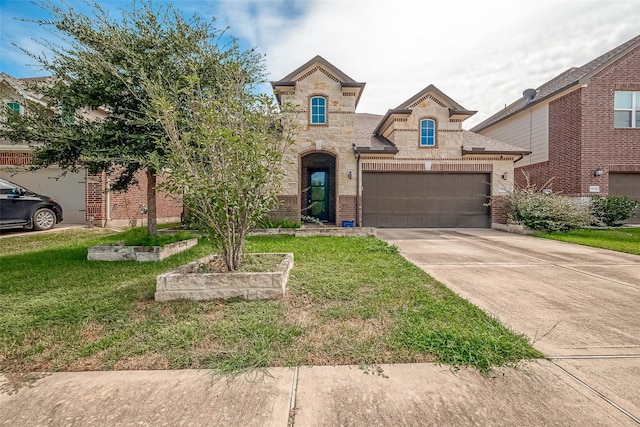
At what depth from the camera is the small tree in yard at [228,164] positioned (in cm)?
348

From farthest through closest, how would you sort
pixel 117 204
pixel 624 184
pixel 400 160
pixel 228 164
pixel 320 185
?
pixel 320 185, pixel 624 184, pixel 400 160, pixel 117 204, pixel 228 164

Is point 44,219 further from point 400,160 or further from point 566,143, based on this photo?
point 566,143

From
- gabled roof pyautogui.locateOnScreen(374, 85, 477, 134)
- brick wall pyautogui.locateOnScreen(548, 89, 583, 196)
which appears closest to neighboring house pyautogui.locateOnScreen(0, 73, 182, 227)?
gabled roof pyautogui.locateOnScreen(374, 85, 477, 134)

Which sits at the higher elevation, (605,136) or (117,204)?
(605,136)

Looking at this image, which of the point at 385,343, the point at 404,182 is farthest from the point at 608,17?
the point at 385,343

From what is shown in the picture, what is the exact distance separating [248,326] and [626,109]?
1714cm

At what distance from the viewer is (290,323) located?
9.16ft

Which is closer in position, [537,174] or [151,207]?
[151,207]

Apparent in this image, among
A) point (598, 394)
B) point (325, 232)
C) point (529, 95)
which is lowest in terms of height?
point (598, 394)

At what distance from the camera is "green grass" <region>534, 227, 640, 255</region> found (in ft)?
22.7

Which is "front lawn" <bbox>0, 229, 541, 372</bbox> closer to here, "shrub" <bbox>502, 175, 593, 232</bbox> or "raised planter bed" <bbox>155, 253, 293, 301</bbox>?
"raised planter bed" <bbox>155, 253, 293, 301</bbox>

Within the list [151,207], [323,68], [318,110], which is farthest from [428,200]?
[151,207]

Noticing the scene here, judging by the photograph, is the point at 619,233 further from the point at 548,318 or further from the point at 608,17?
the point at 548,318

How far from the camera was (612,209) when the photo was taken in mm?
11102
